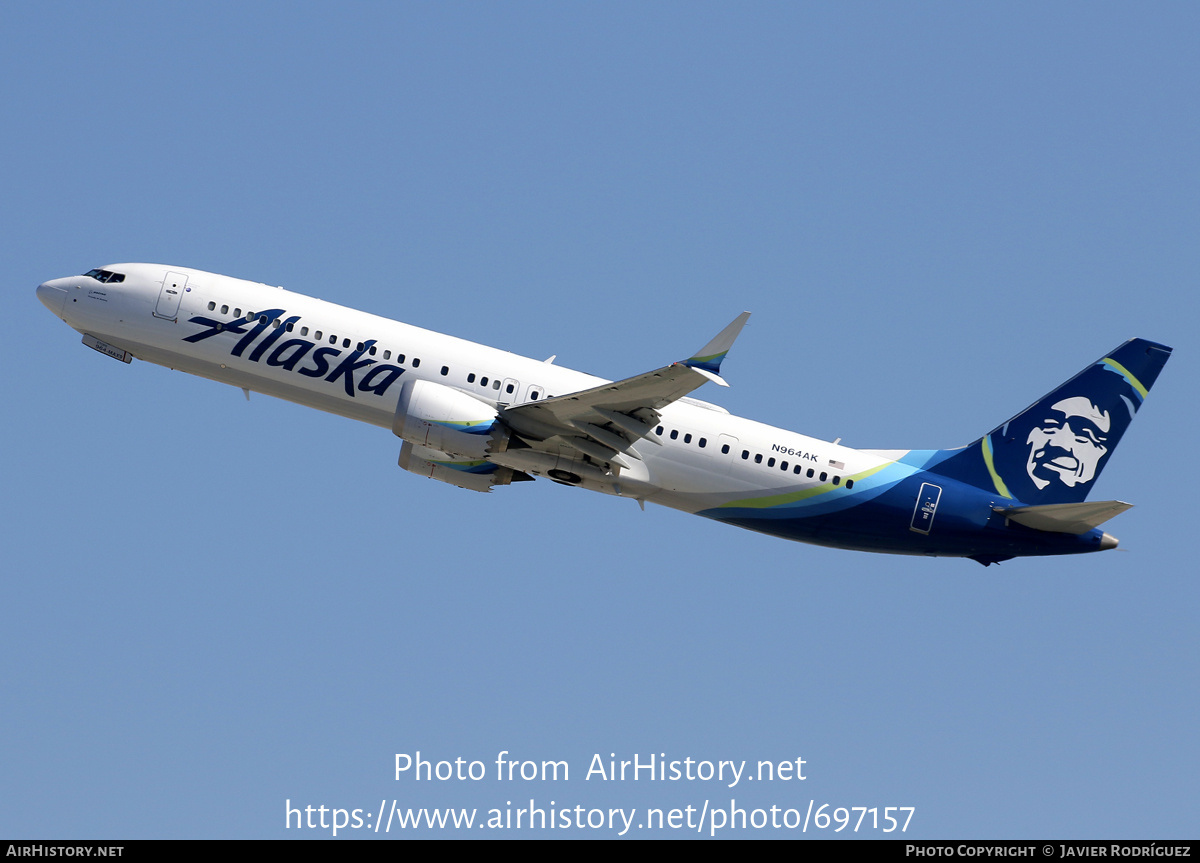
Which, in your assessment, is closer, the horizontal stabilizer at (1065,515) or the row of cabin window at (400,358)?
the horizontal stabilizer at (1065,515)

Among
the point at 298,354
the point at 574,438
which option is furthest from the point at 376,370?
the point at 574,438

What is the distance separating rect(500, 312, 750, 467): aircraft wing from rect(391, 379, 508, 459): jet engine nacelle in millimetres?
670

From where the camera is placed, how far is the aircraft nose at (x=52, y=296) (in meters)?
42.2

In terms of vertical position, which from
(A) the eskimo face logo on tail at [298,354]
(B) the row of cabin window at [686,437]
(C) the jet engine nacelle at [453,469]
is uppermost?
(A) the eskimo face logo on tail at [298,354]

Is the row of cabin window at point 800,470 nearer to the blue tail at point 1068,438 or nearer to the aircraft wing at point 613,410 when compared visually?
the aircraft wing at point 613,410

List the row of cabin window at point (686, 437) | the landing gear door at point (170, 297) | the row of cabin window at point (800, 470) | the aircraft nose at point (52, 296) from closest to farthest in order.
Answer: the row of cabin window at point (686, 437)
the row of cabin window at point (800, 470)
the landing gear door at point (170, 297)
the aircraft nose at point (52, 296)

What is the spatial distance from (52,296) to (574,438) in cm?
1867

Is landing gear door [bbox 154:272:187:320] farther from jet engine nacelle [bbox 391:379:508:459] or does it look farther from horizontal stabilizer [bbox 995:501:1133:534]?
horizontal stabilizer [bbox 995:501:1133:534]

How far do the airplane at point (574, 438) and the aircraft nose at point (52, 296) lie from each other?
0.16 ft

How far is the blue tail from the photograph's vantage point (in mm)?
42406

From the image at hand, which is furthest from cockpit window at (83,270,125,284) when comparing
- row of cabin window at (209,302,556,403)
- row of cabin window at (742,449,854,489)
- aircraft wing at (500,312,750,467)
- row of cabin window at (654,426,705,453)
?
row of cabin window at (742,449,854,489)

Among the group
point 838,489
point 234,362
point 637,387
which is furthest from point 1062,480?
point 234,362

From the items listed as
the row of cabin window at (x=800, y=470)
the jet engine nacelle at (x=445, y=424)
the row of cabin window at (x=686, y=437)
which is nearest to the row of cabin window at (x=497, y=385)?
the jet engine nacelle at (x=445, y=424)

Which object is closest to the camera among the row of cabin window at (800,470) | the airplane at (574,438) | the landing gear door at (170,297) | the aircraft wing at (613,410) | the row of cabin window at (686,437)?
the aircraft wing at (613,410)
